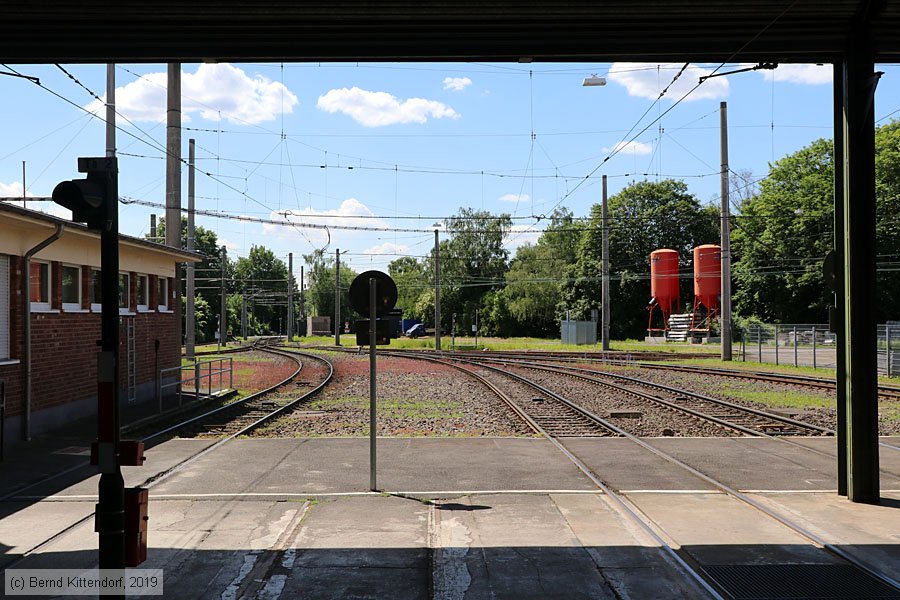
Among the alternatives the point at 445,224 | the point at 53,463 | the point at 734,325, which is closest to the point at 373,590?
the point at 53,463

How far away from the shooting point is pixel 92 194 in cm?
465

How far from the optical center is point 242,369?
104 ft

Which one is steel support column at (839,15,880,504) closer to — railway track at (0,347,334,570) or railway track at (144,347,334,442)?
railway track at (0,347,334,570)

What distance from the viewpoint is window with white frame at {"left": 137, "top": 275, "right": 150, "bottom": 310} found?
18906 mm

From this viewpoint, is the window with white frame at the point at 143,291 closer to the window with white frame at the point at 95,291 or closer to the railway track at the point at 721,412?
the window with white frame at the point at 95,291

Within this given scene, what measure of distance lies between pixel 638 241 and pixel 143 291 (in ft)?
187

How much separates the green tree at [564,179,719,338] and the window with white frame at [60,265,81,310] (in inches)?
2211

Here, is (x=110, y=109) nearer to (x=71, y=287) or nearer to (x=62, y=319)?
(x=71, y=287)

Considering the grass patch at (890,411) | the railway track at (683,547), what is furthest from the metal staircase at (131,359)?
the grass patch at (890,411)

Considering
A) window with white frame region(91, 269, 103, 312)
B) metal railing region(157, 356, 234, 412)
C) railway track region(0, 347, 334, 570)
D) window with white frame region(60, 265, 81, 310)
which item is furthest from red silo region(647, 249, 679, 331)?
window with white frame region(60, 265, 81, 310)

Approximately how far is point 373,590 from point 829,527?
14.3 feet

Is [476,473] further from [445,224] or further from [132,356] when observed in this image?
[445,224]
